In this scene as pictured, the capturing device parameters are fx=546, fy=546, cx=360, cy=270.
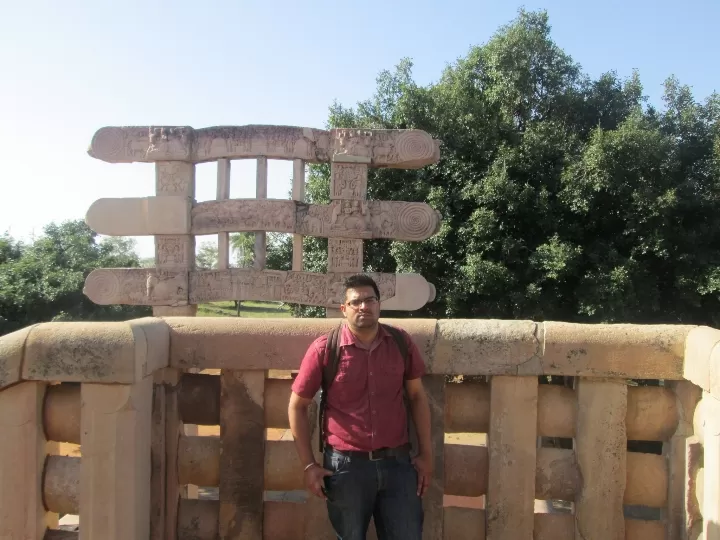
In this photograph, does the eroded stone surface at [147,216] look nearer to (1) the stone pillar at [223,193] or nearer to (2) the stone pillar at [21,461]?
(1) the stone pillar at [223,193]

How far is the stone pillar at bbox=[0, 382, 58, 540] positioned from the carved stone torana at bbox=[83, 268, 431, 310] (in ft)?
13.4

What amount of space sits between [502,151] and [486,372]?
28.4ft

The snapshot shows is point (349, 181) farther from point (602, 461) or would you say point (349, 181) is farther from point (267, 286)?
point (602, 461)

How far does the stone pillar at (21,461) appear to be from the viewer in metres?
2.59

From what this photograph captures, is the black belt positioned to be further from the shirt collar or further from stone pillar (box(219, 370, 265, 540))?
stone pillar (box(219, 370, 265, 540))

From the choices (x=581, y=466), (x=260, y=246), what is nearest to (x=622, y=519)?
(x=581, y=466)

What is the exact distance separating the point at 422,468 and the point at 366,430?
1.11ft

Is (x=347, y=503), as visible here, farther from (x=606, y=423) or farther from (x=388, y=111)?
(x=388, y=111)

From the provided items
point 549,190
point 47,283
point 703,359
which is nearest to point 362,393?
point 703,359

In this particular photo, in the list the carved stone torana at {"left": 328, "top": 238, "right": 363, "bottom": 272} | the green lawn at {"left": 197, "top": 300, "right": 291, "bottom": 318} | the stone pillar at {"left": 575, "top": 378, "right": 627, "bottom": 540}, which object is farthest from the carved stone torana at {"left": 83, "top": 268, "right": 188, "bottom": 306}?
the green lawn at {"left": 197, "top": 300, "right": 291, "bottom": 318}

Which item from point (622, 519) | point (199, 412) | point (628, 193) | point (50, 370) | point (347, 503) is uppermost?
point (628, 193)

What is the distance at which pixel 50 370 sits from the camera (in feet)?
8.36

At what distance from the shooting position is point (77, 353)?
2520 mm

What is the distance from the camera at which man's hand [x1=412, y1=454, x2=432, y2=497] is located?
8.11 feet
